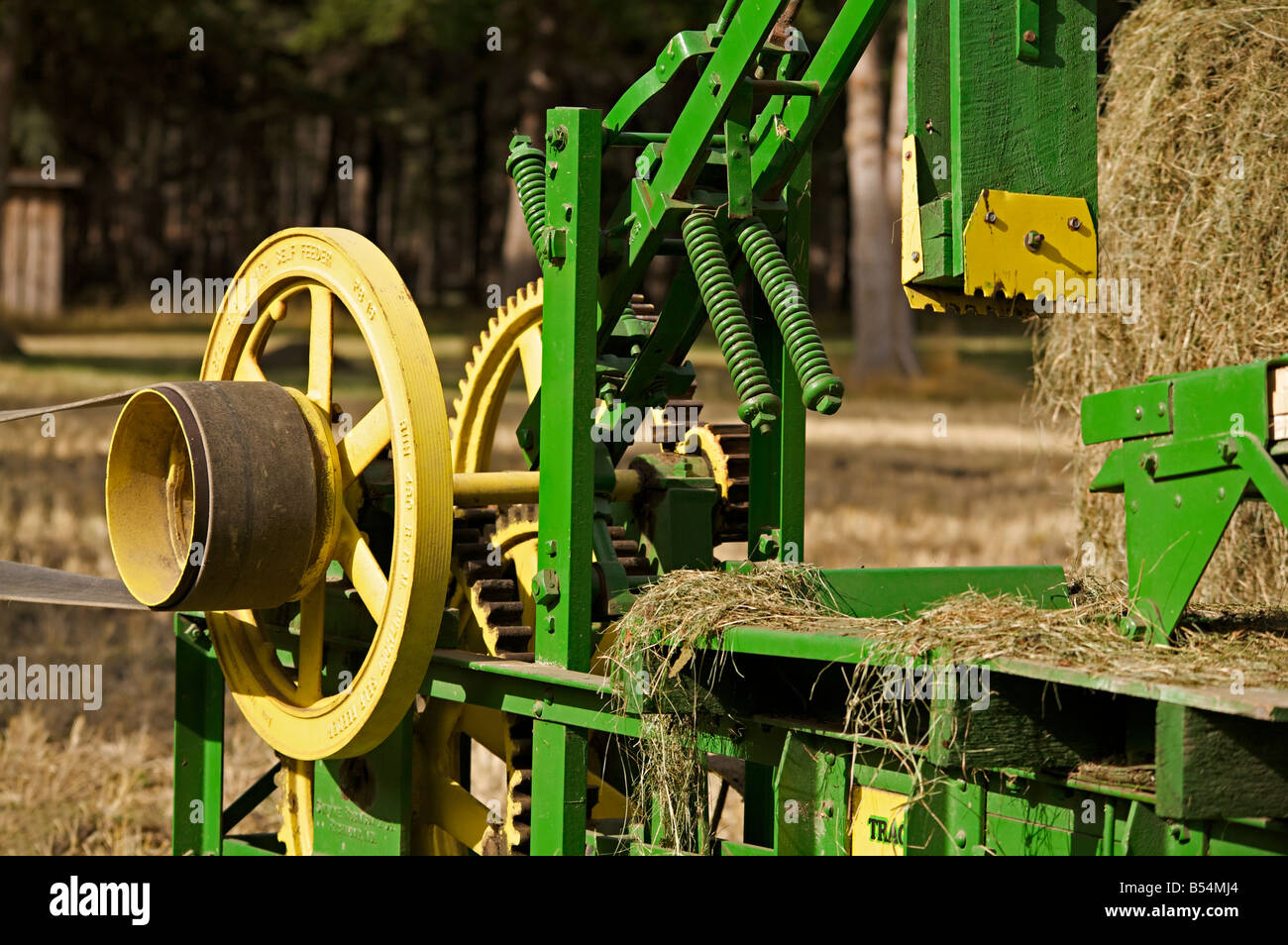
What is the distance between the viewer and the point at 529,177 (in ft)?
15.6

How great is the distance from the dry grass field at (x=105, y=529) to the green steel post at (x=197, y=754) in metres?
0.65

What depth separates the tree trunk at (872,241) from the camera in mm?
19109

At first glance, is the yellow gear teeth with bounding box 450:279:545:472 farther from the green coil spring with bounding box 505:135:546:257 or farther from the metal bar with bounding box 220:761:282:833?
the metal bar with bounding box 220:761:282:833

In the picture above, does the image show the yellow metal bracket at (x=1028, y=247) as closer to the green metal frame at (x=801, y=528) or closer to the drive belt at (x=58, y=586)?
the green metal frame at (x=801, y=528)

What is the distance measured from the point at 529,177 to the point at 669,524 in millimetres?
1262

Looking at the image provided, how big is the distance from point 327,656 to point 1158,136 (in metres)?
3.95

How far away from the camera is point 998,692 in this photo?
3330 millimetres

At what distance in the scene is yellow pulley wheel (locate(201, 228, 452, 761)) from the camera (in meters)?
4.36

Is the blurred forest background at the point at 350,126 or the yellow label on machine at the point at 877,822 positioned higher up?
the blurred forest background at the point at 350,126

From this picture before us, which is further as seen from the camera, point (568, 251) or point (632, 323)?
point (632, 323)

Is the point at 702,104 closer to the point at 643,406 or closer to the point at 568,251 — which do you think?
the point at 568,251

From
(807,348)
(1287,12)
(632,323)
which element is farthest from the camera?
(1287,12)

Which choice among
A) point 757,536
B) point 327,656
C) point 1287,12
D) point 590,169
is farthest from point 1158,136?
point 327,656

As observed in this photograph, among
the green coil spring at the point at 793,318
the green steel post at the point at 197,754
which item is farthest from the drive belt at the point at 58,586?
the green coil spring at the point at 793,318
